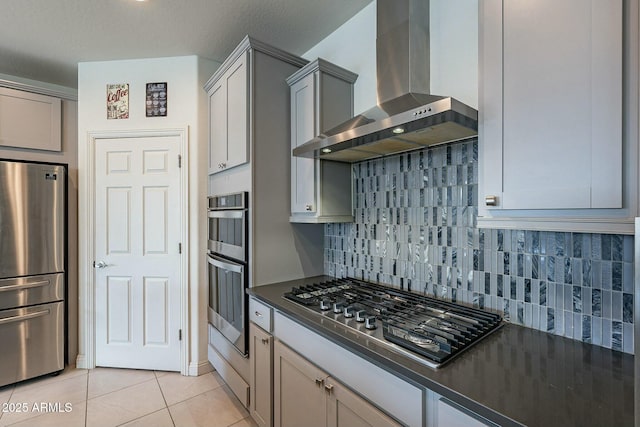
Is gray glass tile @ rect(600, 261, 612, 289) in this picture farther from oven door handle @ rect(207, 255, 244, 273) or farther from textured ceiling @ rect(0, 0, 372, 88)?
textured ceiling @ rect(0, 0, 372, 88)

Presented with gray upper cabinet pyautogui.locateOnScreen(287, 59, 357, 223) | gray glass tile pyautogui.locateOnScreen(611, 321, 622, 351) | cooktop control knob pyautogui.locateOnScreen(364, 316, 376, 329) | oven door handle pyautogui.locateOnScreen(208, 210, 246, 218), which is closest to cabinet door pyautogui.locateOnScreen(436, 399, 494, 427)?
cooktop control knob pyautogui.locateOnScreen(364, 316, 376, 329)

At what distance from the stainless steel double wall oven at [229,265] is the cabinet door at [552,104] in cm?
144

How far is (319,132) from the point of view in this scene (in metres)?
1.94

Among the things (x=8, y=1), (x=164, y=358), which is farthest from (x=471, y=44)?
(x=164, y=358)

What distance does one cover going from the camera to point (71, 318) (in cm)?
286

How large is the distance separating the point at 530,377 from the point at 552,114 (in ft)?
2.62

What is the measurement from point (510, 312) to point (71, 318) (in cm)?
351

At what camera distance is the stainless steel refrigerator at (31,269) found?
2463 millimetres

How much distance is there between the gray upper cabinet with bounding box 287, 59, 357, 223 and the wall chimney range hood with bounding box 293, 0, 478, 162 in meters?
0.18

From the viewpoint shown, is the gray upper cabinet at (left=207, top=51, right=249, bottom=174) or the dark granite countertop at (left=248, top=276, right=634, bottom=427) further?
the gray upper cabinet at (left=207, top=51, right=249, bottom=174)

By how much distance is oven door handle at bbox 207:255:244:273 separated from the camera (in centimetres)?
202

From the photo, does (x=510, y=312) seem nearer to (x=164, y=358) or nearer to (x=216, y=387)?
(x=216, y=387)

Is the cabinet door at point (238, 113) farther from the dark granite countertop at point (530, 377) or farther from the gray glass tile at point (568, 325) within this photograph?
the gray glass tile at point (568, 325)

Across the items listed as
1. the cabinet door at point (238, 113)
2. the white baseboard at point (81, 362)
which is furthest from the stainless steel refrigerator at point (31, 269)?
the cabinet door at point (238, 113)
